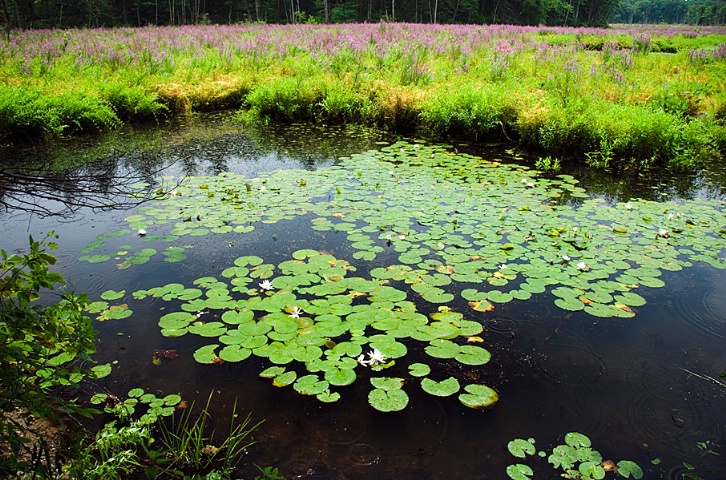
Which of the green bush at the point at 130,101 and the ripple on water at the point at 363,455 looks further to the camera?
the green bush at the point at 130,101

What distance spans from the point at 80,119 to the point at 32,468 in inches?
284

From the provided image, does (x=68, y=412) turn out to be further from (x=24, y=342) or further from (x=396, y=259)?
(x=396, y=259)

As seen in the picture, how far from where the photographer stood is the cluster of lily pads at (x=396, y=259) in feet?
8.12

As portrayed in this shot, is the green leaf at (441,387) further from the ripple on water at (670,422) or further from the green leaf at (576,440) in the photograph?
the ripple on water at (670,422)

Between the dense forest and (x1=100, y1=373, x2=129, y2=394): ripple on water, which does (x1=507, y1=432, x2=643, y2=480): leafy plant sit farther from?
the dense forest

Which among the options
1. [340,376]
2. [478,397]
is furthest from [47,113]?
[478,397]

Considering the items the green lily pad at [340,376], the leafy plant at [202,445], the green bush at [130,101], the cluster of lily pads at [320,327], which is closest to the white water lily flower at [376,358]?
the cluster of lily pads at [320,327]

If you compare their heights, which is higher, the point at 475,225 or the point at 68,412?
the point at 68,412

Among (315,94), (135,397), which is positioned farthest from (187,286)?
(315,94)

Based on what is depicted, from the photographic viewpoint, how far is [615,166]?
5.75 meters

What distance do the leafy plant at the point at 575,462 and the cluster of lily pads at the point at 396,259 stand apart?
31 centimetres

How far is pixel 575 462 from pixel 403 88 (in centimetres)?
694

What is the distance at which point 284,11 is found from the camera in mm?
34812

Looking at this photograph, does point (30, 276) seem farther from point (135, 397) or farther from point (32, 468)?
point (135, 397)
